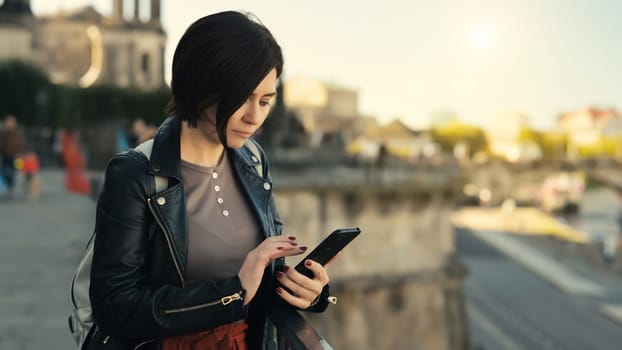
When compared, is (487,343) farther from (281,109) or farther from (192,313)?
(192,313)

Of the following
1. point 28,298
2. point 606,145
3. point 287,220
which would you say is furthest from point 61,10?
point 606,145

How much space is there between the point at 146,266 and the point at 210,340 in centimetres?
24

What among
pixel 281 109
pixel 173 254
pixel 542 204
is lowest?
pixel 542 204

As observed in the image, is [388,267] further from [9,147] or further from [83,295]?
[83,295]

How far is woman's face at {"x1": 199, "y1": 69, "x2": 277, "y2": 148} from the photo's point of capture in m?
1.85

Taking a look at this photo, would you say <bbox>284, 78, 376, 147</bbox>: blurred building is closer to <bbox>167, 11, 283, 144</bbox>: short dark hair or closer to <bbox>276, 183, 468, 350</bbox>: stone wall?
<bbox>276, 183, 468, 350</bbox>: stone wall

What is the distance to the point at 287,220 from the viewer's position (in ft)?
70.2

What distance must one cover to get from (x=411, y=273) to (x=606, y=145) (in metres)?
66.6

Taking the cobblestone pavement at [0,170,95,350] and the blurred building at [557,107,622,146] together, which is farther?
the blurred building at [557,107,622,146]

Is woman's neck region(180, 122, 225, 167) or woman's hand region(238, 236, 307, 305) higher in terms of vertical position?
woman's neck region(180, 122, 225, 167)

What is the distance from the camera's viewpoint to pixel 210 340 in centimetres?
186

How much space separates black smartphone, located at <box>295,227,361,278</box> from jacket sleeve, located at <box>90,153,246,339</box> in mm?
177

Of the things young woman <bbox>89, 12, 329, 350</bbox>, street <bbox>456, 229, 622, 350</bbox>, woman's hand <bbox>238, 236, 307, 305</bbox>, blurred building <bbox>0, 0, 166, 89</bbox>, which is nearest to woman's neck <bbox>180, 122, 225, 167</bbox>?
young woman <bbox>89, 12, 329, 350</bbox>

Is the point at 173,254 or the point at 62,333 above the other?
the point at 173,254
